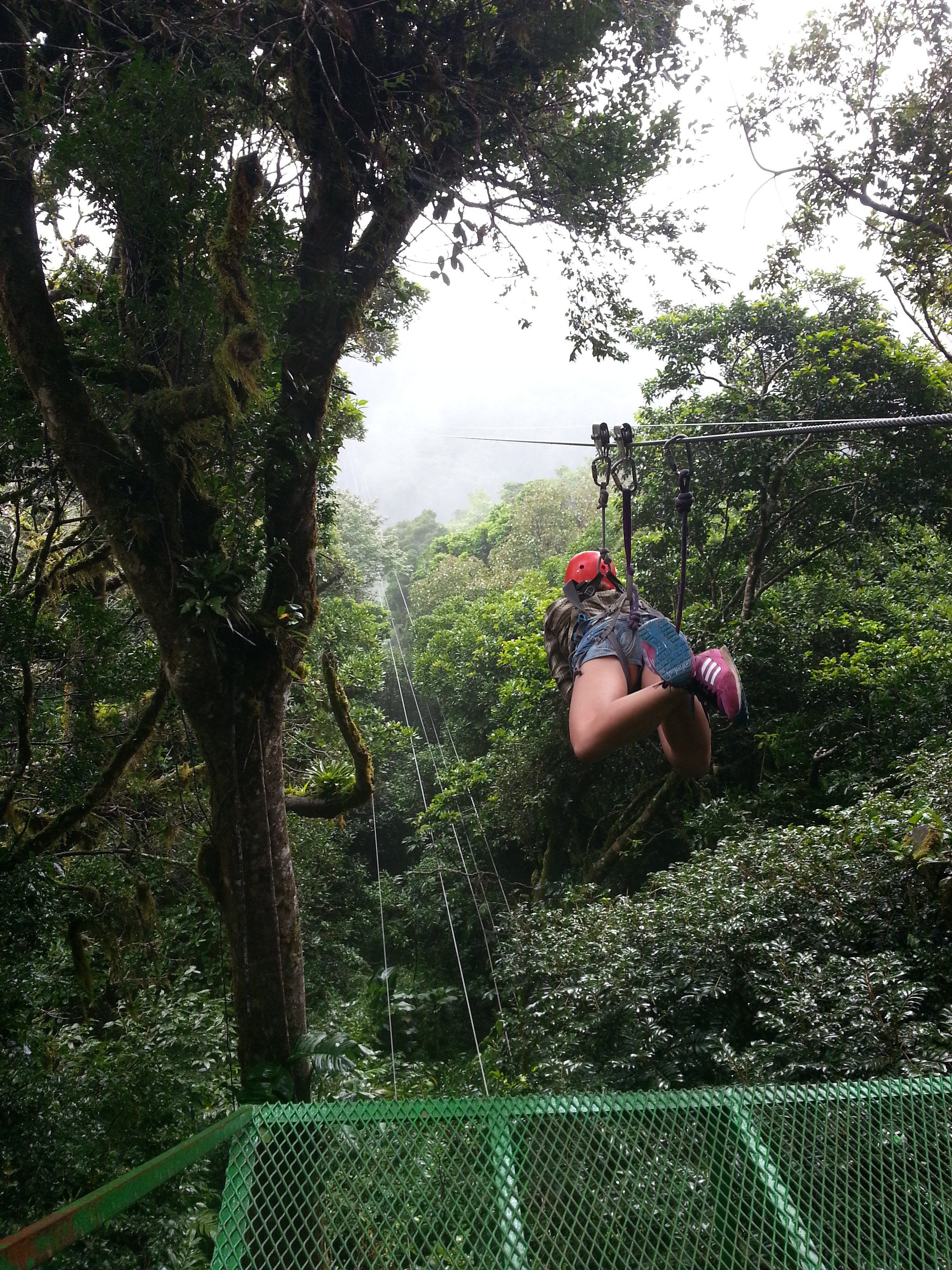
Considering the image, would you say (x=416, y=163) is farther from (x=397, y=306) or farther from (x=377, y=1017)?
(x=377, y=1017)

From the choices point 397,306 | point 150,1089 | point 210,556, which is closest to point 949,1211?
point 210,556

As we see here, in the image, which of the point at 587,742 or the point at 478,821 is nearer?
the point at 587,742

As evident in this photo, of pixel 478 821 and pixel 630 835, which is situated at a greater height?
pixel 630 835

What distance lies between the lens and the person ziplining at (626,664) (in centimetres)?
234

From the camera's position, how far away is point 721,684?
2.31m

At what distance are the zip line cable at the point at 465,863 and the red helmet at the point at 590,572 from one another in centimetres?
355

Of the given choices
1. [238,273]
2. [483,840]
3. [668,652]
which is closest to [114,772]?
[238,273]

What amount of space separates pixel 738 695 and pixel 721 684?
0.19 ft

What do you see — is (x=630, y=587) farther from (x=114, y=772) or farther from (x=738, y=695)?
(x=114, y=772)

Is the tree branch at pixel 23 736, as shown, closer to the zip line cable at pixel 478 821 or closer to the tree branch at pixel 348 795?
the tree branch at pixel 348 795

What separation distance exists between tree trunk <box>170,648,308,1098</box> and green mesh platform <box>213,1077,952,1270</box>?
4.92 ft

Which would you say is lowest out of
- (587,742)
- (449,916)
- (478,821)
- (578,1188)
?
(449,916)

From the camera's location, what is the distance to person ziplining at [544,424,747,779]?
234cm

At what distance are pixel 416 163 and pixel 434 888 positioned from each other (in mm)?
8495
